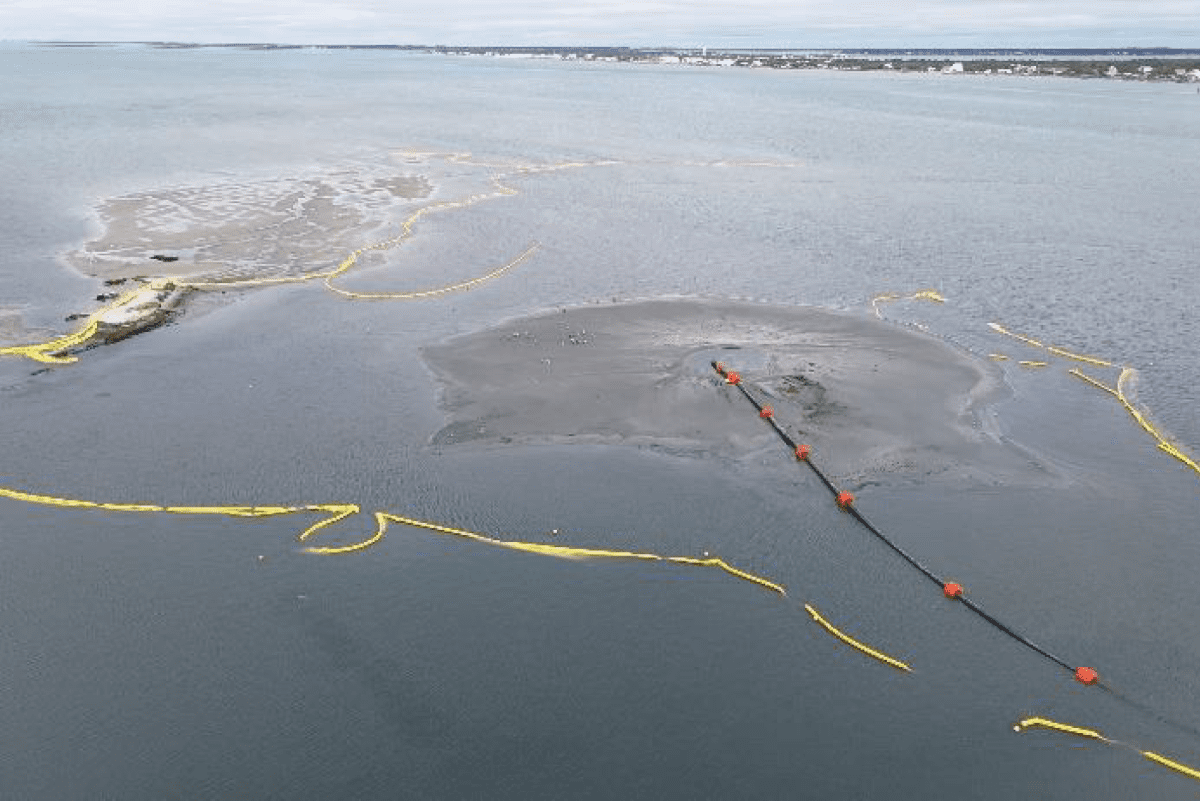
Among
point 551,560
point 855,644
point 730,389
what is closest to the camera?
point 855,644

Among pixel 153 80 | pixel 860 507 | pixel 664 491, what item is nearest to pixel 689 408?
pixel 664 491

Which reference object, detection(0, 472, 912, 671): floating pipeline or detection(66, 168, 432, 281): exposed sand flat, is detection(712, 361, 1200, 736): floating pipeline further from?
detection(66, 168, 432, 281): exposed sand flat

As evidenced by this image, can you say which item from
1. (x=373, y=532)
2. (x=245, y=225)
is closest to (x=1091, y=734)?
(x=373, y=532)

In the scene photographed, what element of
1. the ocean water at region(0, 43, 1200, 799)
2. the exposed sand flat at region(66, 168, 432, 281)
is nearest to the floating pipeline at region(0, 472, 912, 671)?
the ocean water at region(0, 43, 1200, 799)

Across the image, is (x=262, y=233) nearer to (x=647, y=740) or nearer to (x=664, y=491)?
(x=664, y=491)

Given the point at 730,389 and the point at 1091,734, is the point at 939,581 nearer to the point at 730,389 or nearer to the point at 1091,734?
the point at 1091,734

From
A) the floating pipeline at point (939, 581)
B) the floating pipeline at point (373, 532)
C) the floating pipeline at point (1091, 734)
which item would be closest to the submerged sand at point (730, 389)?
the floating pipeline at point (939, 581)

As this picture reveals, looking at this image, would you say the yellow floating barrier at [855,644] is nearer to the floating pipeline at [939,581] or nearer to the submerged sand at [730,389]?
the floating pipeline at [939,581]
